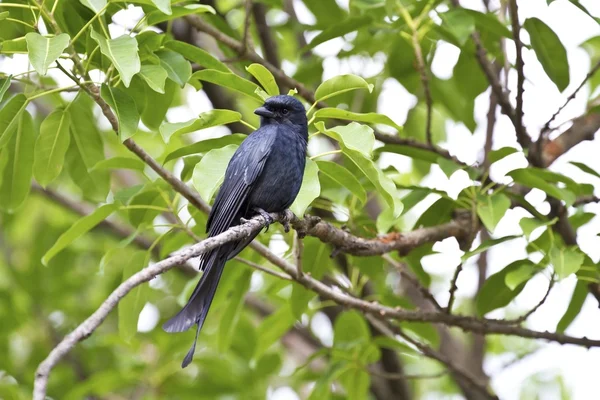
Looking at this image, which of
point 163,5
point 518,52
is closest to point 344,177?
point 163,5

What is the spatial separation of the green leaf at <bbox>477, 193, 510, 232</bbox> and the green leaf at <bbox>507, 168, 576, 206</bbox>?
0.39 ft

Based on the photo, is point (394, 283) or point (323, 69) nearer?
point (323, 69)

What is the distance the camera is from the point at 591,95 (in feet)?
16.5

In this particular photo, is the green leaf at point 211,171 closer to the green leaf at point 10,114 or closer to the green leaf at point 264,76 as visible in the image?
the green leaf at point 264,76

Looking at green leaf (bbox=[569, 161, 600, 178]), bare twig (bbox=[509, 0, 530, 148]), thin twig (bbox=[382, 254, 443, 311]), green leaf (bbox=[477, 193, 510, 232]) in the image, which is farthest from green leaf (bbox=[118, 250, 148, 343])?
green leaf (bbox=[569, 161, 600, 178])

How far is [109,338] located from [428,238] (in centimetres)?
266

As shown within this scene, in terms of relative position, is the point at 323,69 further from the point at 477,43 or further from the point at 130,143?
the point at 130,143

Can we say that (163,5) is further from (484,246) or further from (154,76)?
(484,246)

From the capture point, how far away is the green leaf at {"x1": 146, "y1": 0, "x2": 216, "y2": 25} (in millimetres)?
3262

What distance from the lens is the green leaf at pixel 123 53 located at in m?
2.83

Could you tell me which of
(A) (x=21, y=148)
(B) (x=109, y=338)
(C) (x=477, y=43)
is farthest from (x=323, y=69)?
(B) (x=109, y=338)

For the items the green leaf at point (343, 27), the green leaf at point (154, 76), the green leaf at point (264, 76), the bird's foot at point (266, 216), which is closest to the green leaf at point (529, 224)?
the bird's foot at point (266, 216)

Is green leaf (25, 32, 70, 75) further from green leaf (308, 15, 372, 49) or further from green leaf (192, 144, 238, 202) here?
green leaf (308, 15, 372, 49)

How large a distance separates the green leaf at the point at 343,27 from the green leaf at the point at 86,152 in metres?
1.22
